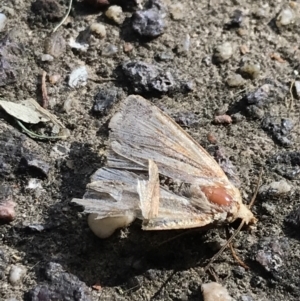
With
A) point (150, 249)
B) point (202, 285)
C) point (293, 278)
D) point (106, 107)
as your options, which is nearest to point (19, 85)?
point (106, 107)

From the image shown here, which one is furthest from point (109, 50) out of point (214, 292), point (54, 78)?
point (214, 292)

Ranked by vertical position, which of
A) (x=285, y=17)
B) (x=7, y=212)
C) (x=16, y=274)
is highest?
(x=285, y=17)

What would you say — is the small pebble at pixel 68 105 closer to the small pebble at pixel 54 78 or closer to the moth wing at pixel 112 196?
the small pebble at pixel 54 78

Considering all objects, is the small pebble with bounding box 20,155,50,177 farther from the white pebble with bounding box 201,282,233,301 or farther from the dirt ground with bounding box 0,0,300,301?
the white pebble with bounding box 201,282,233,301

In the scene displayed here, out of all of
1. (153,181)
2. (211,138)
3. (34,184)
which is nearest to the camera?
(153,181)

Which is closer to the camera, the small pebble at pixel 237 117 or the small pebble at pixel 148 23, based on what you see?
the small pebble at pixel 237 117

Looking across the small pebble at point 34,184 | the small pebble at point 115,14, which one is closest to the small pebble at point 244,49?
the small pebble at point 115,14

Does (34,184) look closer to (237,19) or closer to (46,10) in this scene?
(46,10)
